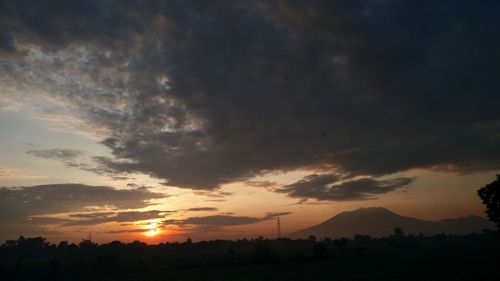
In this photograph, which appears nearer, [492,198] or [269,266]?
[492,198]

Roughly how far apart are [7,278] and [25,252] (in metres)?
126

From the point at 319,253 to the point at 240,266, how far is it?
876 inches

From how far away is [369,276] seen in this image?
56.8m

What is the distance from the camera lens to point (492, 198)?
58656 mm

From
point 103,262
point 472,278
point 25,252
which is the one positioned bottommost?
point 472,278

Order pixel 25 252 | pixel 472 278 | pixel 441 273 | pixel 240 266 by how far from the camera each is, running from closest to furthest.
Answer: pixel 472 278, pixel 441 273, pixel 240 266, pixel 25 252

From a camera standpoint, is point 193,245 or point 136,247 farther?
point 193,245

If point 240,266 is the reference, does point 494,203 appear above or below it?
above

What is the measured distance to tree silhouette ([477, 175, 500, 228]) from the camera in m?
57.9

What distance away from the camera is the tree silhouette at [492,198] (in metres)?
57.9

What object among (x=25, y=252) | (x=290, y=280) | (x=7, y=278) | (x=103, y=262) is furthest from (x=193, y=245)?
(x=290, y=280)

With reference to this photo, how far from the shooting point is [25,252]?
191250mm

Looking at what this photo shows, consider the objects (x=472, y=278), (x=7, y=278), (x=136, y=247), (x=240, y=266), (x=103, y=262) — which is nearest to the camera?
(x=472, y=278)

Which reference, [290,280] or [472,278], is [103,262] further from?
[472,278]
